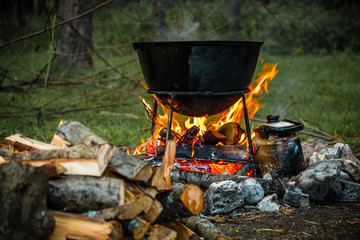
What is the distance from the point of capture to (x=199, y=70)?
2.57 m

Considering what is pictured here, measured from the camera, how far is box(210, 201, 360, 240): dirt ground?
1.94 m

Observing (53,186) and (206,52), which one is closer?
(53,186)

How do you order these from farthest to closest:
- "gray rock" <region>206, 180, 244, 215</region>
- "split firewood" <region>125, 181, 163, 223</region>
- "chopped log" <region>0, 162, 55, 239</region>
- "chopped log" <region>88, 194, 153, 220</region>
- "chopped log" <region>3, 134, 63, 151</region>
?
1. "gray rock" <region>206, 180, 244, 215</region>
2. "chopped log" <region>3, 134, 63, 151</region>
3. "split firewood" <region>125, 181, 163, 223</region>
4. "chopped log" <region>88, 194, 153, 220</region>
5. "chopped log" <region>0, 162, 55, 239</region>

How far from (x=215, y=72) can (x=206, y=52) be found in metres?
0.17

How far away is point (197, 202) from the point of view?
1.80 metres

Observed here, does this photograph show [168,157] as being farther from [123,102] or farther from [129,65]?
[129,65]

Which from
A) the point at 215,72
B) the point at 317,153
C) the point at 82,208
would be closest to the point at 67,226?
the point at 82,208

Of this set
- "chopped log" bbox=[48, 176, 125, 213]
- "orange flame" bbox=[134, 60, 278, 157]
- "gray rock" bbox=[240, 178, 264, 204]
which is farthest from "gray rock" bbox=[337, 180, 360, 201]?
"chopped log" bbox=[48, 176, 125, 213]

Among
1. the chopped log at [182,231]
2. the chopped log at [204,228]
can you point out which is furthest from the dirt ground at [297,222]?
the chopped log at [182,231]

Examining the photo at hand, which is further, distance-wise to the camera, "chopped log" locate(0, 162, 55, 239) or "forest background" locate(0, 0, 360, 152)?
"forest background" locate(0, 0, 360, 152)

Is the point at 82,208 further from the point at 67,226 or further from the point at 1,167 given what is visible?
the point at 1,167

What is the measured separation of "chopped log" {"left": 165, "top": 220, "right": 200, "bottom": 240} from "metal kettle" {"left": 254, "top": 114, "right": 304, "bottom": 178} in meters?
1.17

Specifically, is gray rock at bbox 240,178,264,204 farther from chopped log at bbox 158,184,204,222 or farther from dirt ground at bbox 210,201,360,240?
chopped log at bbox 158,184,204,222

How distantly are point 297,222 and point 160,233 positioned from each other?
91cm
